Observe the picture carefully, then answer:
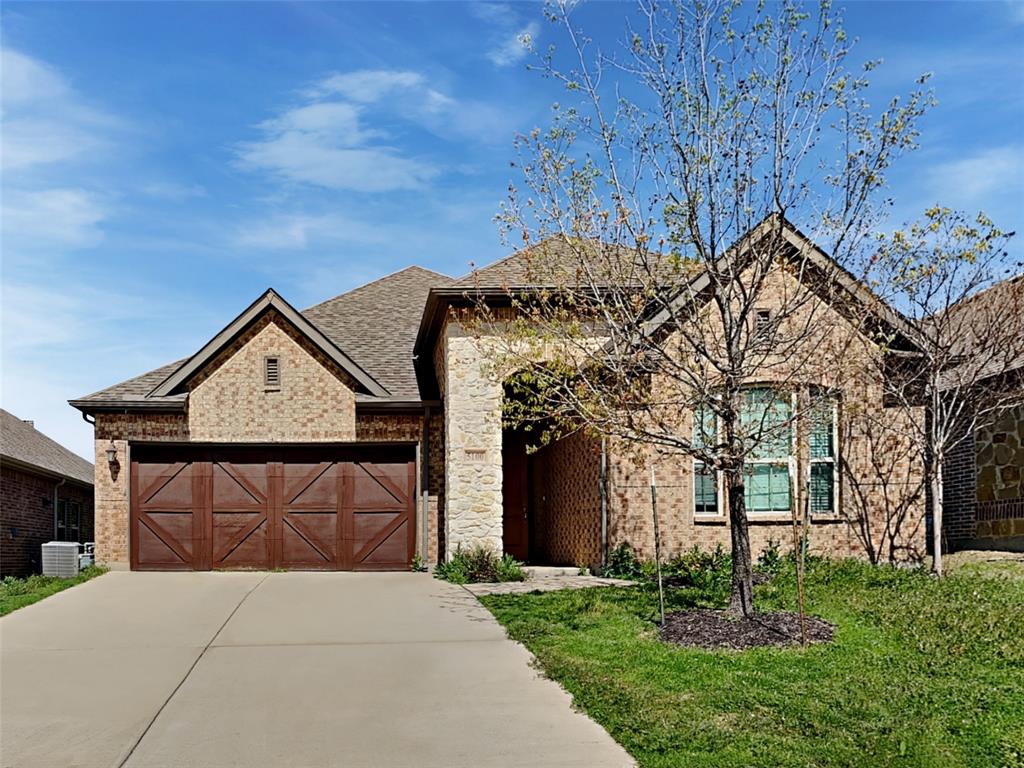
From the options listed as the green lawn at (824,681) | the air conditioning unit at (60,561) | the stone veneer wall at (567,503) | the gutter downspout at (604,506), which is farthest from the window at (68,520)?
the green lawn at (824,681)

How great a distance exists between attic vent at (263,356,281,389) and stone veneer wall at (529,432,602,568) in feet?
18.6

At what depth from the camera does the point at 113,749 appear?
7.59m

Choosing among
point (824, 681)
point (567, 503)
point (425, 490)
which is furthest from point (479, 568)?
point (824, 681)

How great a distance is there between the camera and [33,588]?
56.1ft

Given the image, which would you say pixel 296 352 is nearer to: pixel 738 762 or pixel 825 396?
pixel 825 396

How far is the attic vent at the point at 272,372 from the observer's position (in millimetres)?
19281

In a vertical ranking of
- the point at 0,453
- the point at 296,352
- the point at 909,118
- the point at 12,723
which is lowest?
the point at 12,723

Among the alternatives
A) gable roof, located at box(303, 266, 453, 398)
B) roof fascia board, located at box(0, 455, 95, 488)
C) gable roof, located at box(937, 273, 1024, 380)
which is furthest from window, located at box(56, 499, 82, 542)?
gable roof, located at box(937, 273, 1024, 380)

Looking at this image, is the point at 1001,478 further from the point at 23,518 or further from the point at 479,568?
the point at 23,518

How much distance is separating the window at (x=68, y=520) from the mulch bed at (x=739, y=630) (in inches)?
787

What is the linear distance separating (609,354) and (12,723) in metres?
7.14

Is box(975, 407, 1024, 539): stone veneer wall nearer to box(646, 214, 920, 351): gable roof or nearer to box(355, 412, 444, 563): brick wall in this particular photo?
box(646, 214, 920, 351): gable roof

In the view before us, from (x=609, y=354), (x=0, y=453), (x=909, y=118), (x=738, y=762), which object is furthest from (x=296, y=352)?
(x=738, y=762)

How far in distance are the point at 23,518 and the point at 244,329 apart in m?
8.22
